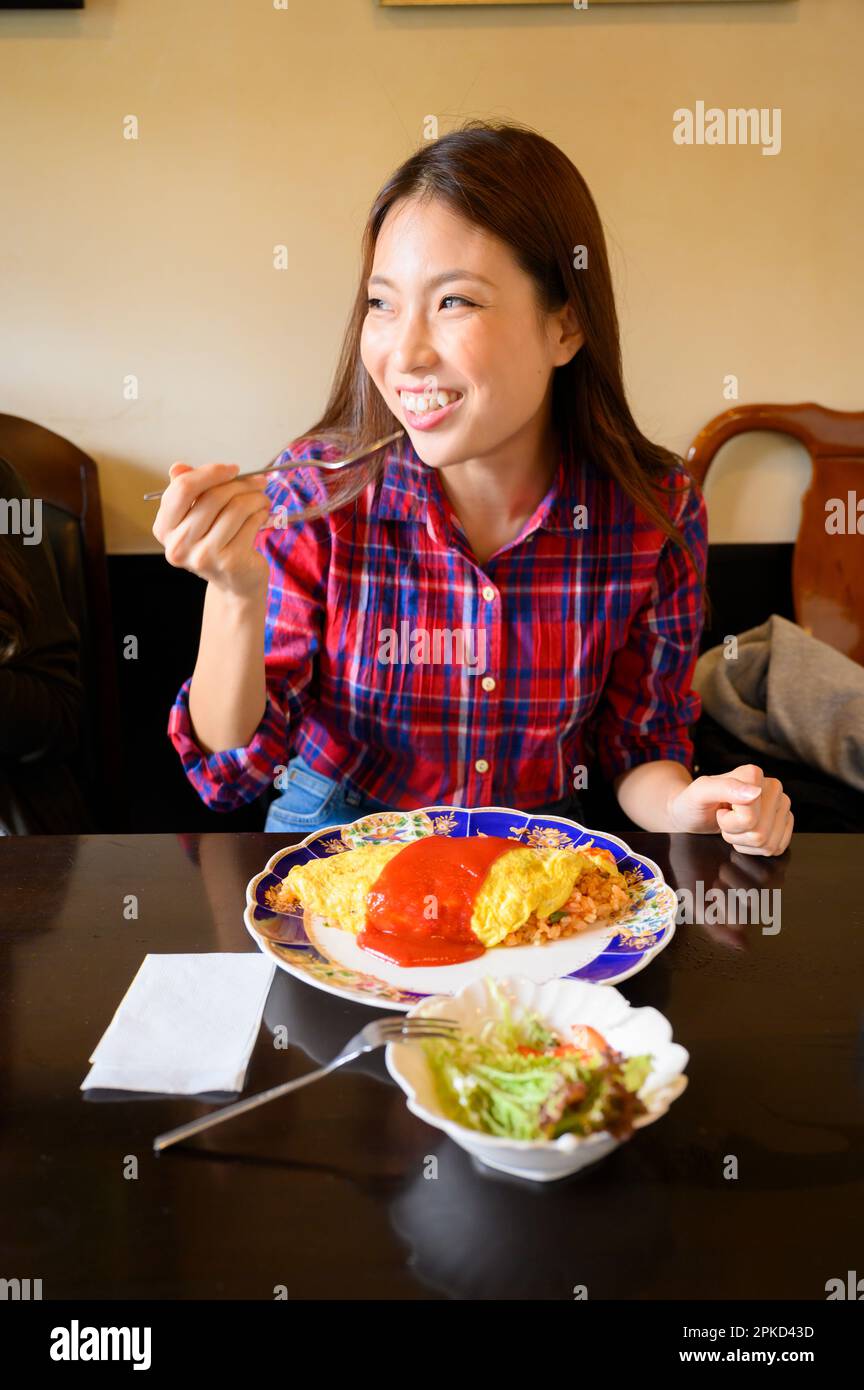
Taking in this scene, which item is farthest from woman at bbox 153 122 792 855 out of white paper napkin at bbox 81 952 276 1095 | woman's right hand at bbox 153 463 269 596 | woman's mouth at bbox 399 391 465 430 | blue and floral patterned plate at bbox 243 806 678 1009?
white paper napkin at bbox 81 952 276 1095

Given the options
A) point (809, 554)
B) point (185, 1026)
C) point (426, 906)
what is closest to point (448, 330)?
point (426, 906)

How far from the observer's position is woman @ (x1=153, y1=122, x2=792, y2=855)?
4.49 feet

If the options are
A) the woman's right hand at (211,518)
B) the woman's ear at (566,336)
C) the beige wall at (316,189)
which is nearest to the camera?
the woman's right hand at (211,518)

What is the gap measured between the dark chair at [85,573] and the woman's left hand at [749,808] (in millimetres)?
1335

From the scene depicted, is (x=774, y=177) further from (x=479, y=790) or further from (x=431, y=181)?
(x=479, y=790)

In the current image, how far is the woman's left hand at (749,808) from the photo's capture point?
1191 mm

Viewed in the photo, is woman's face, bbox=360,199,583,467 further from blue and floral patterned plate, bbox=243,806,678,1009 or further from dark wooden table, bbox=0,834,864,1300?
dark wooden table, bbox=0,834,864,1300

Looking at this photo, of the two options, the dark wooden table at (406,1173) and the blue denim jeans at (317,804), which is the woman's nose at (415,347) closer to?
the blue denim jeans at (317,804)

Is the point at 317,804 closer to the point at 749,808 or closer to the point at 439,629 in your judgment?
the point at 439,629

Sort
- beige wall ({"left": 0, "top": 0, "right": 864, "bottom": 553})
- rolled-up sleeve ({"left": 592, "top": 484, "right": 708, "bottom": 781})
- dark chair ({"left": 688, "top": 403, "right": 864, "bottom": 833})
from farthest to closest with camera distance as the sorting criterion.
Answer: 1. dark chair ({"left": 688, "top": 403, "right": 864, "bottom": 833})
2. beige wall ({"left": 0, "top": 0, "right": 864, "bottom": 553})
3. rolled-up sleeve ({"left": 592, "top": 484, "right": 708, "bottom": 781})

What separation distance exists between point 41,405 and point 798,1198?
2109 millimetres

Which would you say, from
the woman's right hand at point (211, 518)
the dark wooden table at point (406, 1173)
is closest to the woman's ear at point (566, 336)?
the woman's right hand at point (211, 518)

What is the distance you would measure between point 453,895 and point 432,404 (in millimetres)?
614
